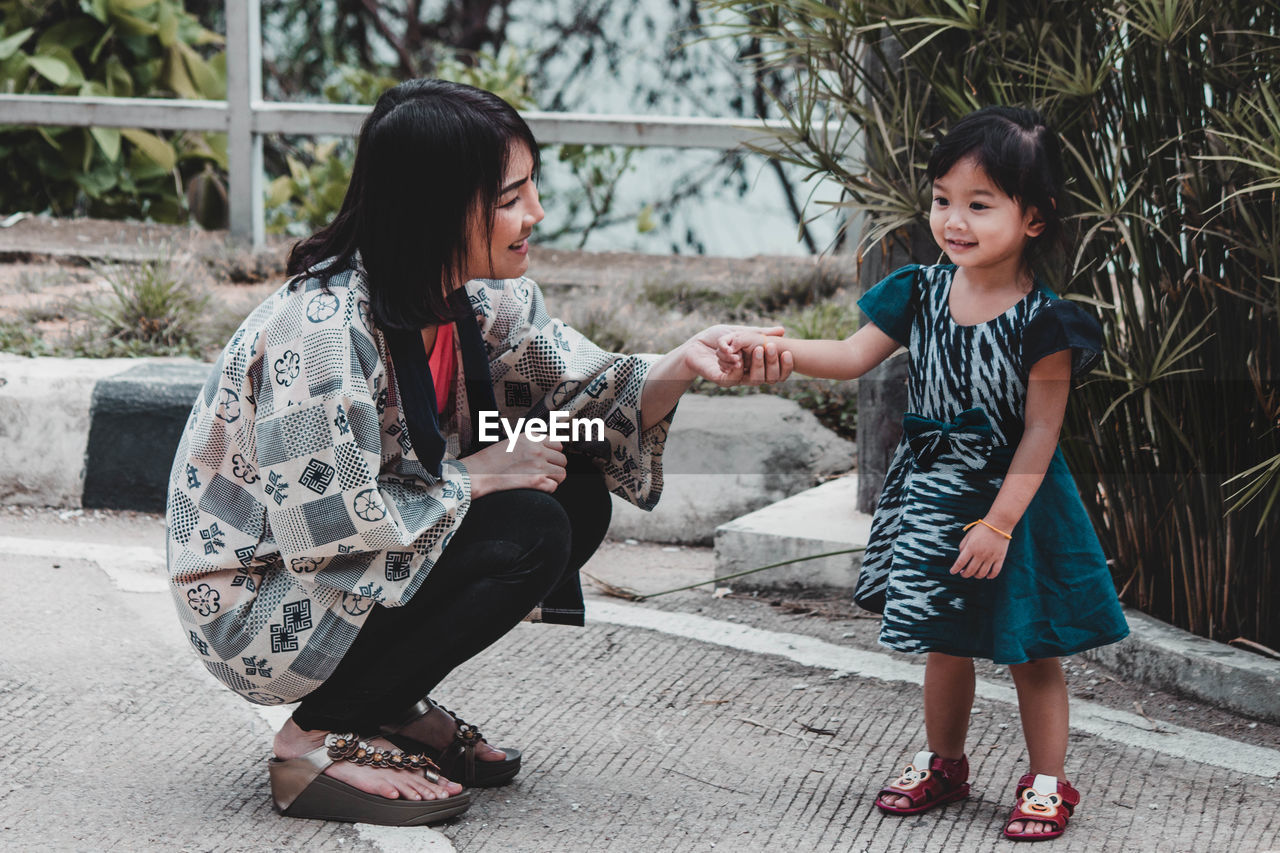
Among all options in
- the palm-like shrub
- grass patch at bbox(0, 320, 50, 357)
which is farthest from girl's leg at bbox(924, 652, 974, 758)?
grass patch at bbox(0, 320, 50, 357)

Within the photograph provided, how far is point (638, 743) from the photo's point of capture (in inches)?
103

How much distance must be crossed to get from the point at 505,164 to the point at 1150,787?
1.50m

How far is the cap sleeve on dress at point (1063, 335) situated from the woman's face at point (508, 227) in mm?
786

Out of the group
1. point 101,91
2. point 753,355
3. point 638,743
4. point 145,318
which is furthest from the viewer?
point 101,91

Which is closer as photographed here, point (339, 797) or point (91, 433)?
point (339, 797)

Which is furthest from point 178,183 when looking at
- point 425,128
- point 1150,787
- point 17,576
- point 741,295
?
point 1150,787

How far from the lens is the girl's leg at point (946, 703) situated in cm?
231

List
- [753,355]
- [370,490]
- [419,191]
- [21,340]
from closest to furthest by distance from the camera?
1. [370,490]
2. [419,191]
3. [753,355]
4. [21,340]

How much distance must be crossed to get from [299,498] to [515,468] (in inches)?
14.4

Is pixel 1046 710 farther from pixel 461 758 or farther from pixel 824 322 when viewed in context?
pixel 824 322

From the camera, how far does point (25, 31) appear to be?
680cm

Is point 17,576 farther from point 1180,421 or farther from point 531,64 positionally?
point 531,64

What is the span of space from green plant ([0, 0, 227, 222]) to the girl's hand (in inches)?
226

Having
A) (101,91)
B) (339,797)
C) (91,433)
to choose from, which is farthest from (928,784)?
(101,91)
